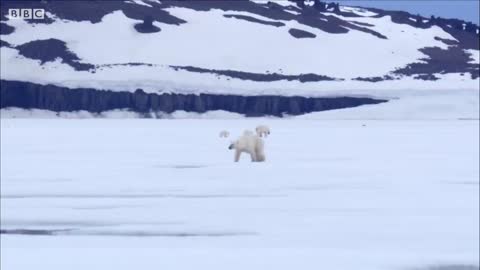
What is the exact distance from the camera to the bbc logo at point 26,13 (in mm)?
68562

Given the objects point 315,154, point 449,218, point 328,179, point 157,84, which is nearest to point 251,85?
point 157,84

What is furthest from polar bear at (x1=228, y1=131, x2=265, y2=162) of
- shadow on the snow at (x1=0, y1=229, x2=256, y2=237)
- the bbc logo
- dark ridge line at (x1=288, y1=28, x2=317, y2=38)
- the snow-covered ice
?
dark ridge line at (x1=288, y1=28, x2=317, y2=38)

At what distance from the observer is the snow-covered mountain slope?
210 ft

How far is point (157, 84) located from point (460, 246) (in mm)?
55163

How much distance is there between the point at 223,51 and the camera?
234ft

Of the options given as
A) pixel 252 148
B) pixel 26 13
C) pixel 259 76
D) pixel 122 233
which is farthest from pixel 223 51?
pixel 122 233

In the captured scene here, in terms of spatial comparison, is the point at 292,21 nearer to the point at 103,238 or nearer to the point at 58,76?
the point at 58,76

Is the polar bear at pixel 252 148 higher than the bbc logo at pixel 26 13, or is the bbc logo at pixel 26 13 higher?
the bbc logo at pixel 26 13

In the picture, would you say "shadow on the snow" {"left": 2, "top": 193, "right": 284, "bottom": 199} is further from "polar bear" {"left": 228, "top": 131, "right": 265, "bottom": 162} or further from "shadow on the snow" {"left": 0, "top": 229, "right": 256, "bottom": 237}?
"polar bear" {"left": 228, "top": 131, "right": 265, "bottom": 162}

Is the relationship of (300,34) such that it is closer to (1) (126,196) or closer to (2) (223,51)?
(2) (223,51)

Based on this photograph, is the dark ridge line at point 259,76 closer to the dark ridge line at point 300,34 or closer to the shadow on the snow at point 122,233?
the dark ridge line at point 300,34

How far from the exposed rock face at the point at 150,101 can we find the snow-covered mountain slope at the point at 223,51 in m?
0.83

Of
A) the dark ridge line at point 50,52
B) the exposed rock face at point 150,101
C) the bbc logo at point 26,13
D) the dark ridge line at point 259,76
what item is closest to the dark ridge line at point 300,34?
the dark ridge line at point 259,76

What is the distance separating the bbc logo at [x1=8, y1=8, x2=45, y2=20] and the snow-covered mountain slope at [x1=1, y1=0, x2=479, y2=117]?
0.47m
